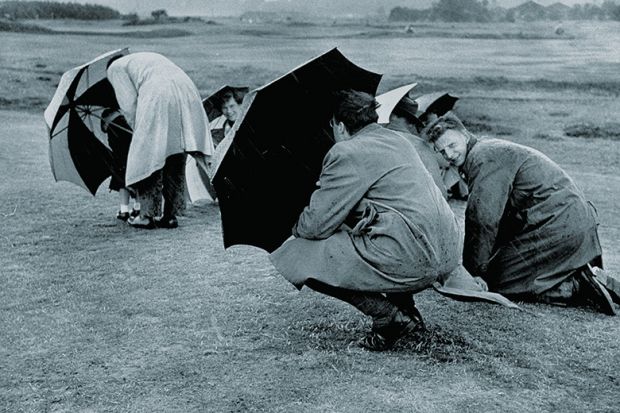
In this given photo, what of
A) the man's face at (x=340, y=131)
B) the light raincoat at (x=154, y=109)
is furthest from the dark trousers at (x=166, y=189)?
the man's face at (x=340, y=131)

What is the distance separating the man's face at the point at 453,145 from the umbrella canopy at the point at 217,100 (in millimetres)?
3426

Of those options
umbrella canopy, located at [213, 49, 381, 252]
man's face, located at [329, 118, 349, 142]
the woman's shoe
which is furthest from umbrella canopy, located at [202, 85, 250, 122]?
man's face, located at [329, 118, 349, 142]

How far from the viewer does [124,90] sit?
784cm

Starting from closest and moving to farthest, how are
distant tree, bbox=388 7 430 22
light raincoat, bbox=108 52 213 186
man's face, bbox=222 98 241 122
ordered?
1. light raincoat, bbox=108 52 213 186
2. man's face, bbox=222 98 241 122
3. distant tree, bbox=388 7 430 22

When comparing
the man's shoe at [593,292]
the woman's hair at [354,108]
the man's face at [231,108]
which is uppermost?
the woman's hair at [354,108]

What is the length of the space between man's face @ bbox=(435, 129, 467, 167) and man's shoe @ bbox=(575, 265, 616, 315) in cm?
114

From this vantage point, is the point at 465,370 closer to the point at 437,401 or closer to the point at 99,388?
the point at 437,401

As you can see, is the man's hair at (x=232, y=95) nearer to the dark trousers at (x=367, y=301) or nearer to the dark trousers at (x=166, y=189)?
the dark trousers at (x=166, y=189)

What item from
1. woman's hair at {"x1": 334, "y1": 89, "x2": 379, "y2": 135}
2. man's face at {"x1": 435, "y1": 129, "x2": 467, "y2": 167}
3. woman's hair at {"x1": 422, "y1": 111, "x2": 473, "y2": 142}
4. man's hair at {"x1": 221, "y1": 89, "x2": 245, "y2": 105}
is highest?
woman's hair at {"x1": 334, "y1": 89, "x2": 379, "y2": 135}

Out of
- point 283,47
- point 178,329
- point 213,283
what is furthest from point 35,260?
point 283,47

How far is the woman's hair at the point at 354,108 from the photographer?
14.8ft

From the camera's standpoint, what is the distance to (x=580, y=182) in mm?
11344

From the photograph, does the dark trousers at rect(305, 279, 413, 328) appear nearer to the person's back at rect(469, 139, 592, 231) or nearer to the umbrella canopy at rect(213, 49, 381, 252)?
the umbrella canopy at rect(213, 49, 381, 252)

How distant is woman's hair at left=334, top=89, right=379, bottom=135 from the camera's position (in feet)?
14.8
